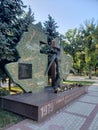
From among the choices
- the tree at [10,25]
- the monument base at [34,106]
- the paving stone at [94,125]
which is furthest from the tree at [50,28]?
the paving stone at [94,125]

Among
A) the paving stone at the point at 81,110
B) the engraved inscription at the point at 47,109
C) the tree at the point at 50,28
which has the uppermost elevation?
the tree at the point at 50,28

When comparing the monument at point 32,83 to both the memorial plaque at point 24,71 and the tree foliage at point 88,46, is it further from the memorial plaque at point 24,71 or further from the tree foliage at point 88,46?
the tree foliage at point 88,46

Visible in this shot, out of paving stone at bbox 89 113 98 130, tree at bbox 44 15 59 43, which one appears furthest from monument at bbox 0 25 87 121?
tree at bbox 44 15 59 43

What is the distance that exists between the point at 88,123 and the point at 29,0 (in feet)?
22.6

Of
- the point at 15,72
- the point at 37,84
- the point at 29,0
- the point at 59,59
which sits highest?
the point at 29,0

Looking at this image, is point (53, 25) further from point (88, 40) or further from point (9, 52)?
point (88, 40)

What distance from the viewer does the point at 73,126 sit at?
16.4 feet

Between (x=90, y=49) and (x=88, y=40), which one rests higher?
(x=88, y=40)

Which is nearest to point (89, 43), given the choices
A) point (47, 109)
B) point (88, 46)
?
point (88, 46)

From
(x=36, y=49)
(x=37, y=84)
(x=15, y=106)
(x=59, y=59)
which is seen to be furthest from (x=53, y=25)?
(x=15, y=106)

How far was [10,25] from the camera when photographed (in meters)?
7.64

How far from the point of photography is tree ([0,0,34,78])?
7141mm

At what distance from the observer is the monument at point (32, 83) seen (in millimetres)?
5574

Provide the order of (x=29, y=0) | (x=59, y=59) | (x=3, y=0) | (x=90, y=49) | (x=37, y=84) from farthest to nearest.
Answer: (x=90, y=49), (x=59, y=59), (x=29, y=0), (x=37, y=84), (x=3, y=0)
